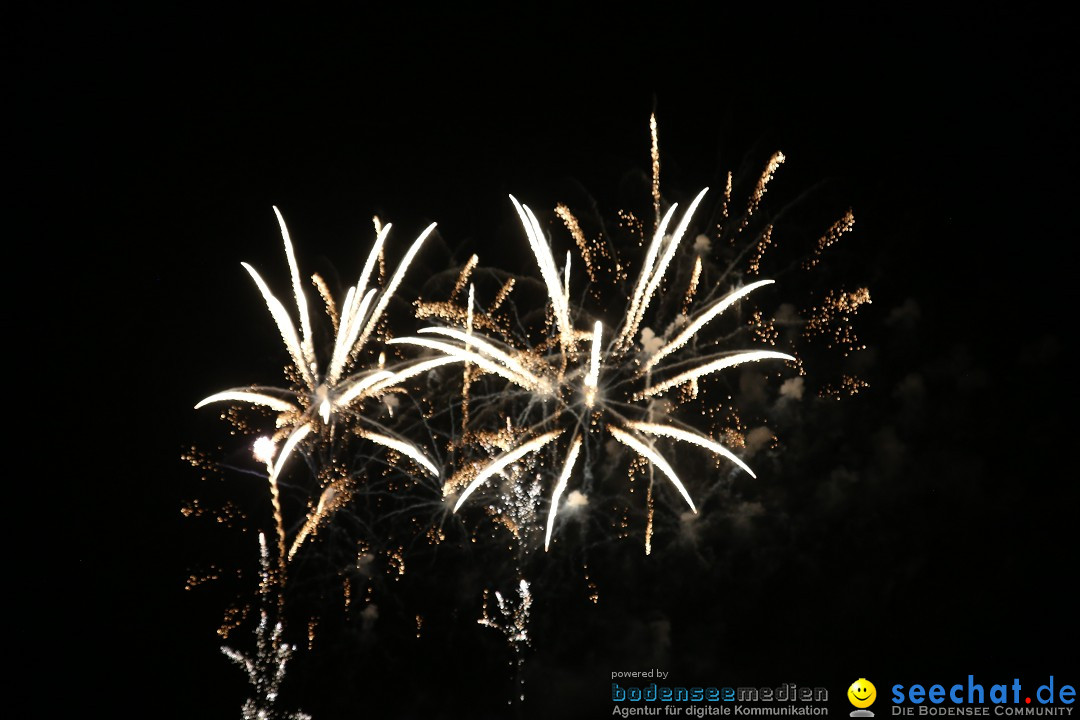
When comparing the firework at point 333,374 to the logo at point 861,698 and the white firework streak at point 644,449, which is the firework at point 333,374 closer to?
the white firework streak at point 644,449

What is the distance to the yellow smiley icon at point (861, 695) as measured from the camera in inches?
673

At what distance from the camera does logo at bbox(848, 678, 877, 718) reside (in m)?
17.1

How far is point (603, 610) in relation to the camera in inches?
824

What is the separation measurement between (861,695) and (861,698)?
106 millimetres

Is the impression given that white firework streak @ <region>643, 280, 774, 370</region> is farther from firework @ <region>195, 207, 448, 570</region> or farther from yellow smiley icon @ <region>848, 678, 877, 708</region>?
yellow smiley icon @ <region>848, 678, 877, 708</region>

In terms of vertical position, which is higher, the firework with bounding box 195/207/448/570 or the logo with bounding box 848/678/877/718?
the firework with bounding box 195/207/448/570

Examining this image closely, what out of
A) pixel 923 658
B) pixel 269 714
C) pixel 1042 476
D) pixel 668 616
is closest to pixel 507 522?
pixel 668 616

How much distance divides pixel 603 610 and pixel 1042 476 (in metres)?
13.9

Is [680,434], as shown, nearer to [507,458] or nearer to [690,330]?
[690,330]

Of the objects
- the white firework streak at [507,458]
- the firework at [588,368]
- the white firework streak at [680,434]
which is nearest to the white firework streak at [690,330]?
the firework at [588,368]

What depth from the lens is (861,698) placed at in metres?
17.2

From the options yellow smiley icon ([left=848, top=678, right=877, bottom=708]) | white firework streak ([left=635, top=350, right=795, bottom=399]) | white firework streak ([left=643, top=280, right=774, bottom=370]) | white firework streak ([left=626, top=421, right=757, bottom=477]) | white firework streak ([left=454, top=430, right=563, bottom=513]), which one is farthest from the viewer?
yellow smiley icon ([left=848, top=678, right=877, bottom=708])

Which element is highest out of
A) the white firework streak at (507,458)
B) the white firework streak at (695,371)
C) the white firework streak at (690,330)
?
the white firework streak at (690,330)

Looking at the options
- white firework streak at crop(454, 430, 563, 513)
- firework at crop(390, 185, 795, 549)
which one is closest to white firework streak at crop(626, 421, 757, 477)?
firework at crop(390, 185, 795, 549)
